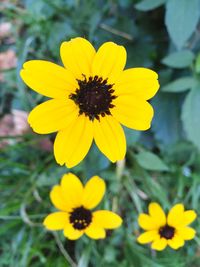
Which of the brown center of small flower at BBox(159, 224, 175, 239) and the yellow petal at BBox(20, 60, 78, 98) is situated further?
the brown center of small flower at BBox(159, 224, 175, 239)

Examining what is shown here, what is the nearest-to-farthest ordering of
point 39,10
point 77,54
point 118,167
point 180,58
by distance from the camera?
point 77,54, point 180,58, point 118,167, point 39,10

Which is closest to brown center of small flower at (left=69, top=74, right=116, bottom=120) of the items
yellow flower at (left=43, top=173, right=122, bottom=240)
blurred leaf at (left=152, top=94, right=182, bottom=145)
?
yellow flower at (left=43, top=173, right=122, bottom=240)

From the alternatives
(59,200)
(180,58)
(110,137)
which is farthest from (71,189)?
(180,58)

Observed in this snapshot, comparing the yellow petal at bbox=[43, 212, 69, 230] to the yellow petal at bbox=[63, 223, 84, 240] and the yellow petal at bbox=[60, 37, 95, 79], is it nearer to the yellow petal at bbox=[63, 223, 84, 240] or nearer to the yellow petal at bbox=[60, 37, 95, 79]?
the yellow petal at bbox=[63, 223, 84, 240]

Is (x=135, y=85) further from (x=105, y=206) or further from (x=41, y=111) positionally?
(x=105, y=206)

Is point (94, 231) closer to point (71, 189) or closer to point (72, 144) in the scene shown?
point (71, 189)
